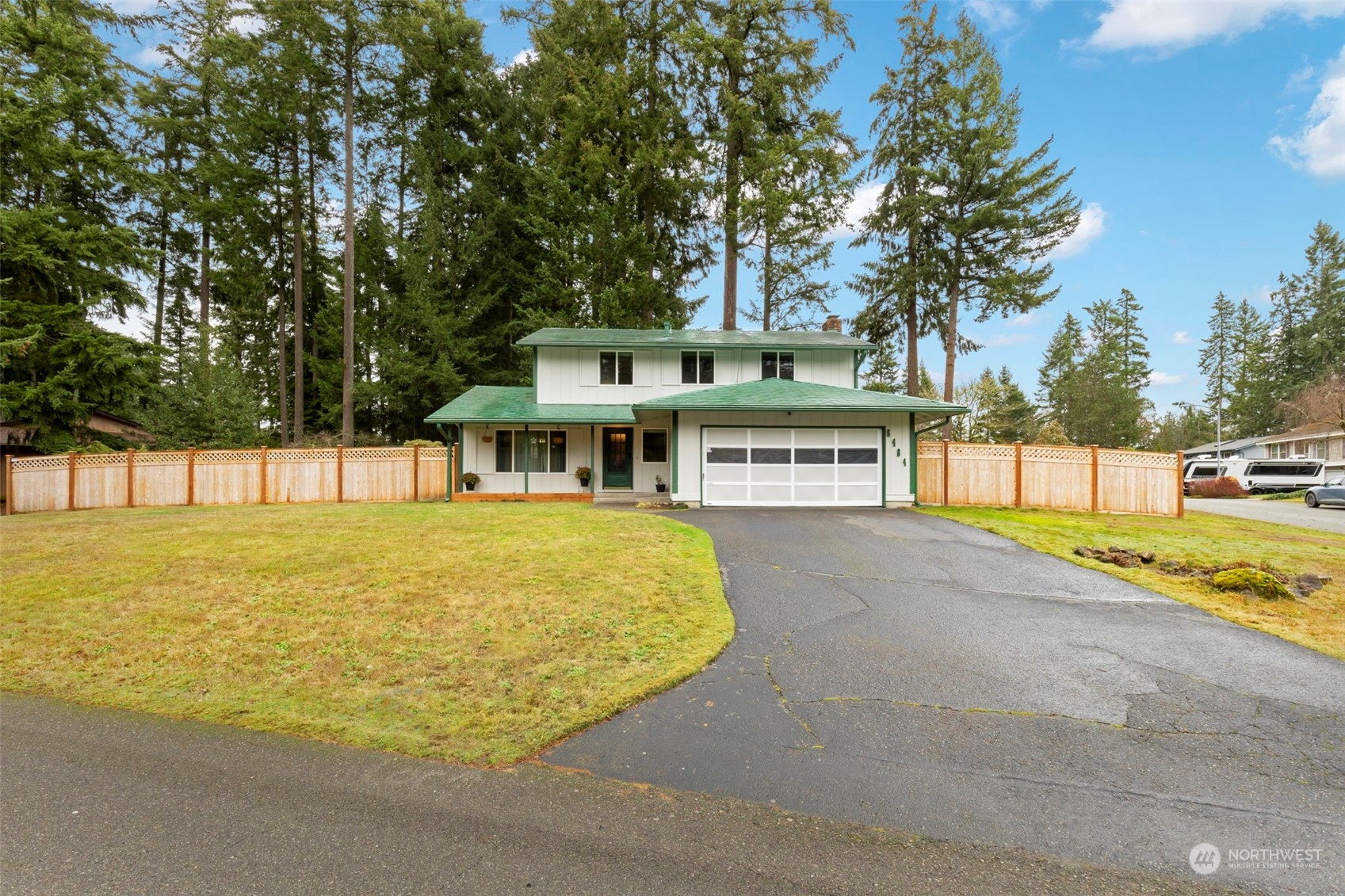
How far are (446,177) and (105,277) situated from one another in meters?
13.7

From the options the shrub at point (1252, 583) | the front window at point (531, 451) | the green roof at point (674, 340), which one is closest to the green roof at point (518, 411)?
the front window at point (531, 451)

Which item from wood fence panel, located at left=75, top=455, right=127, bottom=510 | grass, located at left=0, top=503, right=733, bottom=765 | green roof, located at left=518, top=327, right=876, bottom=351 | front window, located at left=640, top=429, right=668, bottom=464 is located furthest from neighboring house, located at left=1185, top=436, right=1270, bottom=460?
wood fence panel, located at left=75, top=455, right=127, bottom=510

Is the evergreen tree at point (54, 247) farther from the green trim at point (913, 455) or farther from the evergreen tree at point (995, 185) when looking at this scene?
the evergreen tree at point (995, 185)

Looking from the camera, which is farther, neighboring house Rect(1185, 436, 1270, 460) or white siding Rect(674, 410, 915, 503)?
neighboring house Rect(1185, 436, 1270, 460)

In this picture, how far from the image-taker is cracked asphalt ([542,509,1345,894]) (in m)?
2.79

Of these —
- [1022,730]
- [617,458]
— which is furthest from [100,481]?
[1022,730]

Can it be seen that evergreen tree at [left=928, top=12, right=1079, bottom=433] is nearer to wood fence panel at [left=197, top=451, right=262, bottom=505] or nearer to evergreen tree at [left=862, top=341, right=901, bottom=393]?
evergreen tree at [left=862, top=341, right=901, bottom=393]

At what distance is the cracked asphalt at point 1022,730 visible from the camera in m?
2.79

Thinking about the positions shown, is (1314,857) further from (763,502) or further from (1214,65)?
(1214,65)

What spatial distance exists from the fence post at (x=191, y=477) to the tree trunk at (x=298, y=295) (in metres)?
7.77

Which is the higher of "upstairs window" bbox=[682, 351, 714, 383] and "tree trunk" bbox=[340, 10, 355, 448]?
"tree trunk" bbox=[340, 10, 355, 448]

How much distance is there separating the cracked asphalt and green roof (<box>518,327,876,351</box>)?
514 inches

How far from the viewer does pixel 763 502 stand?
14.9m

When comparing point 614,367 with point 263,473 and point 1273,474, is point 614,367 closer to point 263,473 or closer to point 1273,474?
point 263,473
